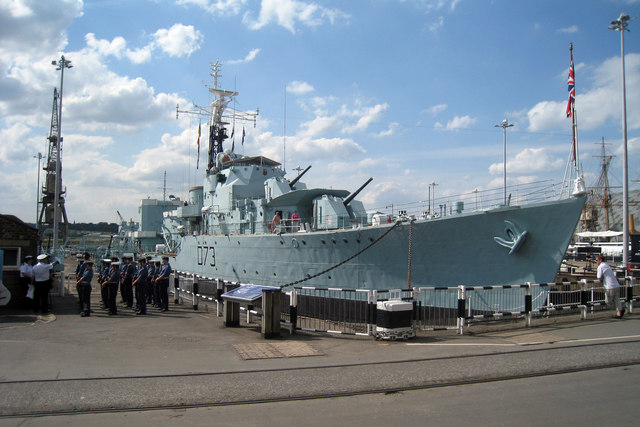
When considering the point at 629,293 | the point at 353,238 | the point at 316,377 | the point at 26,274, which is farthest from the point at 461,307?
the point at 26,274

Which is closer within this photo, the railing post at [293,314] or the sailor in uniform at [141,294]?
the railing post at [293,314]

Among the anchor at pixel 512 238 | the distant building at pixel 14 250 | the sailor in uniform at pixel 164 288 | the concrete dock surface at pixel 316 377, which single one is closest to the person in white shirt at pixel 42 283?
the distant building at pixel 14 250

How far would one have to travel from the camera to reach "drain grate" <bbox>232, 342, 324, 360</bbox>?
22.6 feet

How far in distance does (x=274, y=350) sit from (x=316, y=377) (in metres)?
1.71

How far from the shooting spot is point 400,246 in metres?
14.5

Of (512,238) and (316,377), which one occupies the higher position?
(512,238)

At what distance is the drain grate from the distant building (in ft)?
24.2

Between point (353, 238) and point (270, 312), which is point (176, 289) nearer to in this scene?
point (353, 238)

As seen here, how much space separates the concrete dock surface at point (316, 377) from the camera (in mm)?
4410

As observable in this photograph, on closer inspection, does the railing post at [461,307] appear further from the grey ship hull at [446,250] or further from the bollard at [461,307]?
the grey ship hull at [446,250]

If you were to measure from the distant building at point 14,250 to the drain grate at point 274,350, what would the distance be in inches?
291

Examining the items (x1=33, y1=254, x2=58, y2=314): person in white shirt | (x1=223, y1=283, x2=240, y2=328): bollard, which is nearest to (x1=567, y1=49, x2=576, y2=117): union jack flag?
(x1=223, y1=283, x2=240, y2=328): bollard

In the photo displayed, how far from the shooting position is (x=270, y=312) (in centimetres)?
828

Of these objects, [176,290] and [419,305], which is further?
[176,290]
